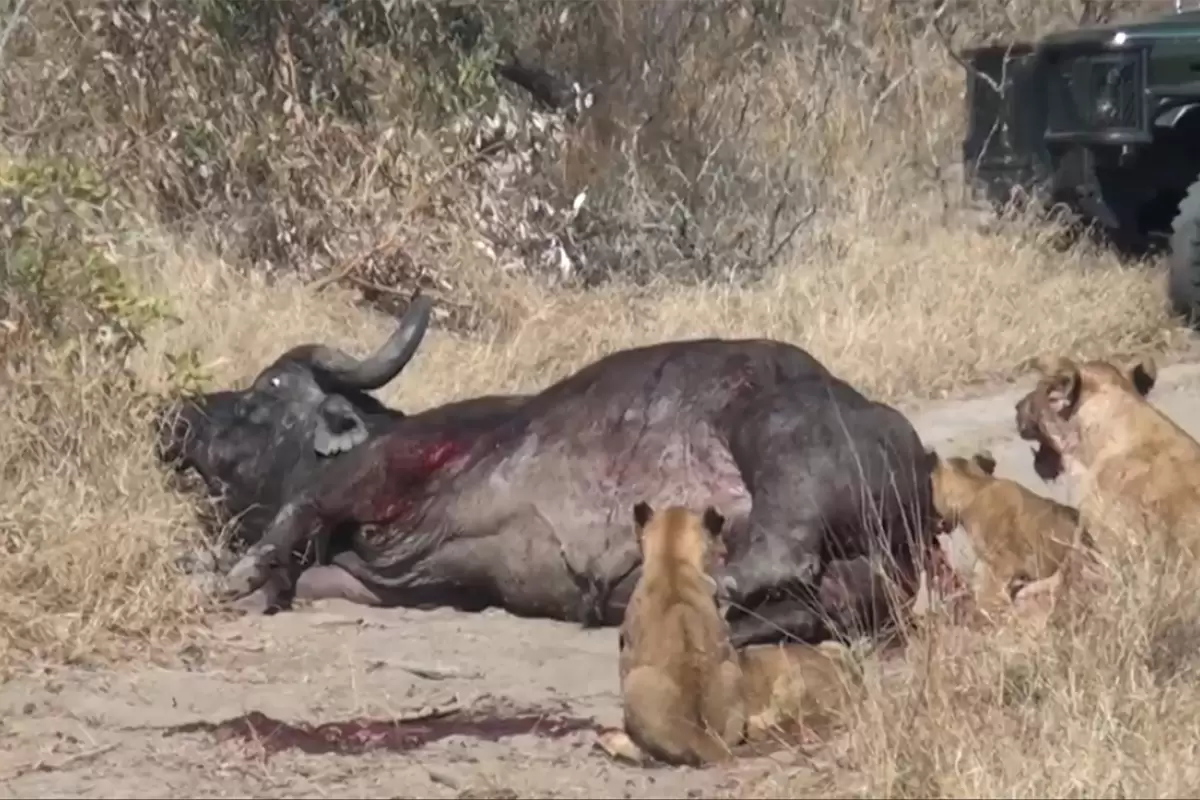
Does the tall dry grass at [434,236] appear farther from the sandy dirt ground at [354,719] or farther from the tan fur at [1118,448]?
the tan fur at [1118,448]

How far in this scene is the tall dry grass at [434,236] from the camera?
681cm

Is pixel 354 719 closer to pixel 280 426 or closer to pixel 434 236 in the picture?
pixel 280 426

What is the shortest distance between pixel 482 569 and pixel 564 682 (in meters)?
0.93

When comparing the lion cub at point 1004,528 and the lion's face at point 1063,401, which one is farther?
the lion's face at point 1063,401

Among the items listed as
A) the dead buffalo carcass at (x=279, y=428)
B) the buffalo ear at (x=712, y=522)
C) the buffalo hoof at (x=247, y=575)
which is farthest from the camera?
the dead buffalo carcass at (x=279, y=428)

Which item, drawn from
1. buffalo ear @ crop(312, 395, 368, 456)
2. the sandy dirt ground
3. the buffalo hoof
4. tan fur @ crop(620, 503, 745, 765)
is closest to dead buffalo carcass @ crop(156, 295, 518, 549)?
buffalo ear @ crop(312, 395, 368, 456)

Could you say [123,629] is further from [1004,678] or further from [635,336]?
[635,336]

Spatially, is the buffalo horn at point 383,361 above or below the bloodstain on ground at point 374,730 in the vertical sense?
above

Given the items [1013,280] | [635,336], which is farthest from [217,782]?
[1013,280]

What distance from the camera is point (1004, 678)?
4.79 meters

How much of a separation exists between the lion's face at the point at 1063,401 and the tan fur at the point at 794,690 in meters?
2.02

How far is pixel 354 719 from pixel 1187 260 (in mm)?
6528

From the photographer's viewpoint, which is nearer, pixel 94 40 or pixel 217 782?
pixel 217 782

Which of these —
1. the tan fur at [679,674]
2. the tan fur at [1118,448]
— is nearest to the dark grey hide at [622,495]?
the tan fur at [1118,448]
